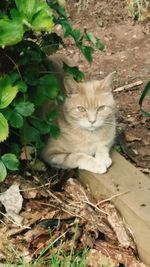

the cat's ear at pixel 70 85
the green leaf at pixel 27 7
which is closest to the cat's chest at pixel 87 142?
the cat's ear at pixel 70 85

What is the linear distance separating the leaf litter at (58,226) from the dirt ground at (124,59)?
61 cm

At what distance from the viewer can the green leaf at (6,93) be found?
3.08 m

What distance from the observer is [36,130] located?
3471mm

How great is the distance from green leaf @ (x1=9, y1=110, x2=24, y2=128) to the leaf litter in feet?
1.88

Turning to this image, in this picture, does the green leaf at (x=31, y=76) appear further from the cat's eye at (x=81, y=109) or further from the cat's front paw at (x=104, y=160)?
the cat's front paw at (x=104, y=160)

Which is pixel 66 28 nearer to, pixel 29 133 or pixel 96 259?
pixel 29 133

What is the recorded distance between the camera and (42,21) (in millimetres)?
2709

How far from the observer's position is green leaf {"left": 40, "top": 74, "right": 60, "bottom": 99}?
3.37 metres

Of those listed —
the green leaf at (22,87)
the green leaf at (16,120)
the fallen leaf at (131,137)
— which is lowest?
the fallen leaf at (131,137)

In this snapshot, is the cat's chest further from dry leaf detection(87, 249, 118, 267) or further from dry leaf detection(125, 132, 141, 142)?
dry leaf detection(87, 249, 118, 267)

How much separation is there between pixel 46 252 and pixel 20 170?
700 millimetres

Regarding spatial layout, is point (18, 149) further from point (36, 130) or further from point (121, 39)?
point (121, 39)

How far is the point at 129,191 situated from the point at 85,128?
1.86ft

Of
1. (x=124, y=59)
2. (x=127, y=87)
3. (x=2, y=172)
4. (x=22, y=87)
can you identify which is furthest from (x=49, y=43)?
(x=124, y=59)
